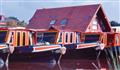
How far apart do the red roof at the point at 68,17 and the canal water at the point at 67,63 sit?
6.80 m

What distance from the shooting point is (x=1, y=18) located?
3378cm

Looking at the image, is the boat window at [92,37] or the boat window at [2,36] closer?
the boat window at [2,36]

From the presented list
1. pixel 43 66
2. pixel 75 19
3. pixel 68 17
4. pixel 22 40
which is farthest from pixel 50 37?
pixel 68 17

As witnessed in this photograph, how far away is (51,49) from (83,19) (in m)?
12.4

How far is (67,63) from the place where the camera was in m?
21.4

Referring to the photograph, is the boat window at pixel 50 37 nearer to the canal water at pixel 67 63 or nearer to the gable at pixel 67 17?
the canal water at pixel 67 63

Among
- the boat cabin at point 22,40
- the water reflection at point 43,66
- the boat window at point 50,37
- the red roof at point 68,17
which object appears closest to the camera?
the water reflection at point 43,66

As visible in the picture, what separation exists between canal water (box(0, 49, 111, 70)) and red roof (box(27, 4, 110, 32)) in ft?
22.3

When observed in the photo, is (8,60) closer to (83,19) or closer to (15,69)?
(15,69)

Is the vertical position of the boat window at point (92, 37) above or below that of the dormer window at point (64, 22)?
below

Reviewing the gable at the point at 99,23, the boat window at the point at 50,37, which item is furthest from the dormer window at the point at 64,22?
the boat window at the point at 50,37

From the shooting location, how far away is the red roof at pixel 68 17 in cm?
3141

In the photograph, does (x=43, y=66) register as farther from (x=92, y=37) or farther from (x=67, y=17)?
(x=67, y=17)

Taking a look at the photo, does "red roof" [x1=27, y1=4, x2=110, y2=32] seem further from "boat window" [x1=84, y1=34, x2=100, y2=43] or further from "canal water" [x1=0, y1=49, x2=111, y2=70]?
"canal water" [x1=0, y1=49, x2=111, y2=70]
